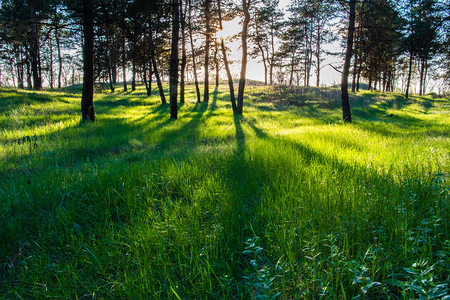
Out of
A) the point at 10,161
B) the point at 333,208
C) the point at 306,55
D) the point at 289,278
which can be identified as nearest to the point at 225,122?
the point at 10,161

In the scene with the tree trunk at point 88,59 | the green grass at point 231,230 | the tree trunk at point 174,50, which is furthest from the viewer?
the tree trunk at point 174,50

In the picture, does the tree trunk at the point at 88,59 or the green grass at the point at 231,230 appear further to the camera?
the tree trunk at the point at 88,59

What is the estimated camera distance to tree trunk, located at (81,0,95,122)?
25.2ft

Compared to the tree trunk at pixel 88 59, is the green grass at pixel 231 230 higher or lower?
lower

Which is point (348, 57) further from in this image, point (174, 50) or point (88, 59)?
point (88, 59)

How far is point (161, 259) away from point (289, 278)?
958 mm

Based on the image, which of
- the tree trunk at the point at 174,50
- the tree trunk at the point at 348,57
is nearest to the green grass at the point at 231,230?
the tree trunk at the point at 348,57

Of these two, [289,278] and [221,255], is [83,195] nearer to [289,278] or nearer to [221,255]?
[221,255]

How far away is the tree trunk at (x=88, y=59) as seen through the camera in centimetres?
768

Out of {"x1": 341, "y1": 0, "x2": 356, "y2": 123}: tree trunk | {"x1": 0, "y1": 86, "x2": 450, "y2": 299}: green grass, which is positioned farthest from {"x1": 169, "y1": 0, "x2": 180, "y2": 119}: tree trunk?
{"x1": 341, "y1": 0, "x2": 356, "y2": 123}: tree trunk

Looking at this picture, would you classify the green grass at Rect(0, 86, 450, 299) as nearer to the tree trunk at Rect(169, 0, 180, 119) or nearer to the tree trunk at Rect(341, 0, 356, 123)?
the tree trunk at Rect(341, 0, 356, 123)

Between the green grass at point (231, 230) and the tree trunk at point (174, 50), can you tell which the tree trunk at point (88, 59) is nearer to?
the tree trunk at point (174, 50)

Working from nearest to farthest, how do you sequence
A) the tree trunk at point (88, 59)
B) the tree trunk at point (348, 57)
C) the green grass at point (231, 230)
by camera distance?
the green grass at point (231, 230)
the tree trunk at point (88, 59)
the tree trunk at point (348, 57)

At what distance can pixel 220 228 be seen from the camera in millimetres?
1975
